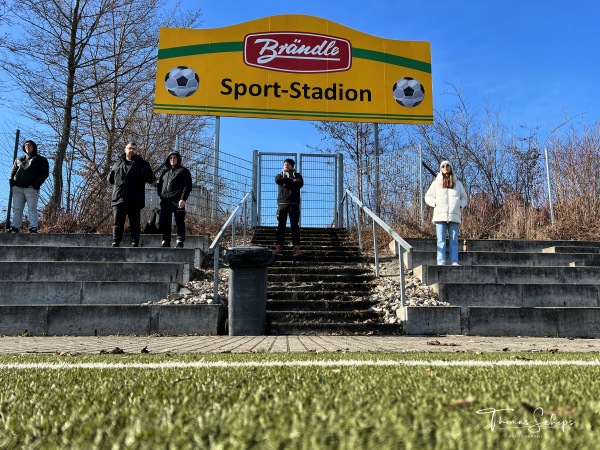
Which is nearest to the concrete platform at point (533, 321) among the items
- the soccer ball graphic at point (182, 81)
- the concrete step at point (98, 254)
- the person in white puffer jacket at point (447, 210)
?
the person in white puffer jacket at point (447, 210)

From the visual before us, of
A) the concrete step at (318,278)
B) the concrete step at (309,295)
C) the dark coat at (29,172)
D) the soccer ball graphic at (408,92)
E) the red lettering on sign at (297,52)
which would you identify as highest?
the red lettering on sign at (297,52)

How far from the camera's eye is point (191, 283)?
7.89 metres

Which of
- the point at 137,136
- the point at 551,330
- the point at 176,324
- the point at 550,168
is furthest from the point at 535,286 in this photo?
the point at 137,136

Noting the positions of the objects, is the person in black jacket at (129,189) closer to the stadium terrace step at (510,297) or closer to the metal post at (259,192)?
the stadium terrace step at (510,297)

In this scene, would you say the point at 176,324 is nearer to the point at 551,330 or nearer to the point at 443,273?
the point at 443,273

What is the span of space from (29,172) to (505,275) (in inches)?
378

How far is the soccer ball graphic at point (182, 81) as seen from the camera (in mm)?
13953

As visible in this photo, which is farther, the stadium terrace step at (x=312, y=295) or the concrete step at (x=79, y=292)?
the stadium terrace step at (x=312, y=295)

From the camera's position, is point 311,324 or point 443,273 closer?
point 311,324

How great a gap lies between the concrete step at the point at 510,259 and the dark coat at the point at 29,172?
7.80m

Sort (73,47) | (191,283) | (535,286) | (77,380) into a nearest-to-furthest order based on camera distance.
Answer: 1. (77,380)
2. (535,286)
3. (191,283)
4. (73,47)

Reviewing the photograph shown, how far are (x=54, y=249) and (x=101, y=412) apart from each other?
828 cm

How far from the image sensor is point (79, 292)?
702 centimetres

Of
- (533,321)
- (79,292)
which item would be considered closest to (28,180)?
(79,292)
